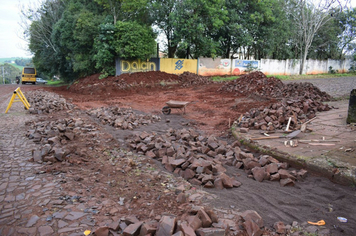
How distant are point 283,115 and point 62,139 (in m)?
5.23

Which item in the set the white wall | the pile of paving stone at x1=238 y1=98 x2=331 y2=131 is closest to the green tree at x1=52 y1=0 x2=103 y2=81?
the pile of paving stone at x1=238 y1=98 x2=331 y2=131

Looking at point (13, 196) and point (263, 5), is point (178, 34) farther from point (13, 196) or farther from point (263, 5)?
point (13, 196)

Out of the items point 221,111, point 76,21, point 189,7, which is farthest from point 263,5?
point 221,111

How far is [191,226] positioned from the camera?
2363mm

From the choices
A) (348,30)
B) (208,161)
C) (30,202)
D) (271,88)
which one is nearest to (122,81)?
(271,88)

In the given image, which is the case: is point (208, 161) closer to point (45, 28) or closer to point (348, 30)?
point (45, 28)

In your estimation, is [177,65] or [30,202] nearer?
[30,202]

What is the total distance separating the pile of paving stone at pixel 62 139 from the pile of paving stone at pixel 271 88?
22.8 ft

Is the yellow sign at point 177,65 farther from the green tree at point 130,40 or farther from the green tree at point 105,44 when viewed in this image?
the green tree at point 105,44

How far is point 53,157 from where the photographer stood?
416 cm

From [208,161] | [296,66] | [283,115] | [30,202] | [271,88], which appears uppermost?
[296,66]

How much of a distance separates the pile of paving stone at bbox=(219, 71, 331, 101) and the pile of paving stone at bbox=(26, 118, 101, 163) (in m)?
6.94

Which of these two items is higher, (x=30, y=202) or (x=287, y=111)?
(x=287, y=111)

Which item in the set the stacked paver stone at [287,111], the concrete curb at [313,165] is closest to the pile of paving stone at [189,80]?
the stacked paver stone at [287,111]
